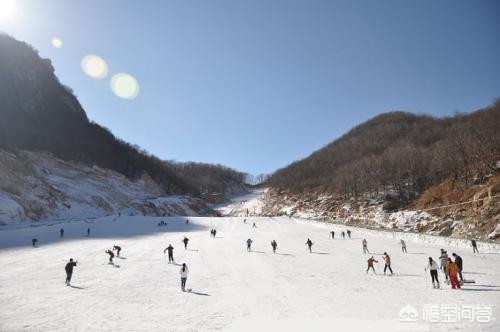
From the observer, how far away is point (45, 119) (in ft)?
398

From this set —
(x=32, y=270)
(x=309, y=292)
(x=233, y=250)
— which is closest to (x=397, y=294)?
(x=309, y=292)

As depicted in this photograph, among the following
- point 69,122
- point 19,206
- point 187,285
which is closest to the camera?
point 187,285

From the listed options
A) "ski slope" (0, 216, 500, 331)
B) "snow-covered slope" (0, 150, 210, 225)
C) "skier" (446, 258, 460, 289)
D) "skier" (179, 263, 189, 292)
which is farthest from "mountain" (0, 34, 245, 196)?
"skier" (446, 258, 460, 289)

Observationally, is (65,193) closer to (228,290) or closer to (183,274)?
(183,274)

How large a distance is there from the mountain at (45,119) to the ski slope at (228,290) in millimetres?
70815

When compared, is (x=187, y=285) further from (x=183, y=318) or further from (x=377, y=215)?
(x=377, y=215)

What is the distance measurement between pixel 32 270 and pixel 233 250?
18465mm

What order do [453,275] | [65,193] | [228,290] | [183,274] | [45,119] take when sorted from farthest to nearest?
[45,119] < [65,193] < [228,290] < [183,274] < [453,275]

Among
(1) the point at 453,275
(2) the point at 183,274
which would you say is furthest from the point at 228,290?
(1) the point at 453,275

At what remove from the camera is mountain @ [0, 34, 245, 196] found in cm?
10208

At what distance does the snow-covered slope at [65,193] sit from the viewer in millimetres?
65625

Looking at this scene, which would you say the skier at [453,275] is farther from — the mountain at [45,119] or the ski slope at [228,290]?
the mountain at [45,119]

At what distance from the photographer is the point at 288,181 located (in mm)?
165750

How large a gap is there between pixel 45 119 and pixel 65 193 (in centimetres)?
5207
